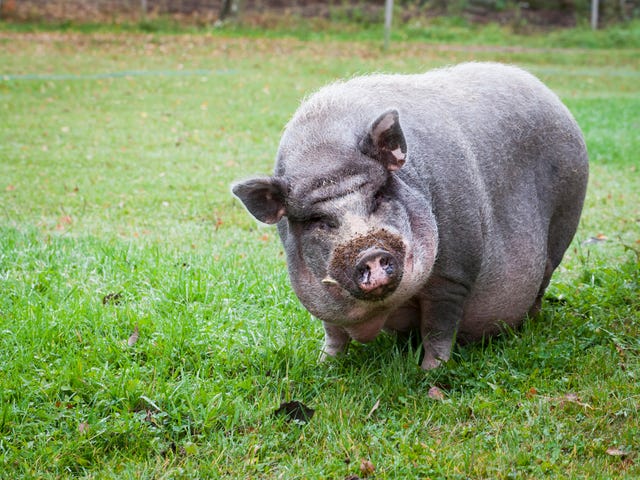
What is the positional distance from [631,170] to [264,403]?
8120 mm

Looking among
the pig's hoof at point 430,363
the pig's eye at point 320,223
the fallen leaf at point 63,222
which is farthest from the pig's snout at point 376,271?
the fallen leaf at point 63,222

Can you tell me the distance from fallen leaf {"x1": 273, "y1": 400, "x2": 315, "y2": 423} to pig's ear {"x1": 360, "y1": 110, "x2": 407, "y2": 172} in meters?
1.29

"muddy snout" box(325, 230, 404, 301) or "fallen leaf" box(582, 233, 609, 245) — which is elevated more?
"muddy snout" box(325, 230, 404, 301)

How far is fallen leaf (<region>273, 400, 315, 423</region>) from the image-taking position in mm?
4332

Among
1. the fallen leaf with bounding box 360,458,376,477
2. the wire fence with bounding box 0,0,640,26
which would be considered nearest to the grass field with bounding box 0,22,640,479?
the fallen leaf with bounding box 360,458,376,477

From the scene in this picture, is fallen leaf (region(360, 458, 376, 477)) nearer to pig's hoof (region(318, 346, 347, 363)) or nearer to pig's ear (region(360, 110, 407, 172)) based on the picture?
pig's hoof (region(318, 346, 347, 363))

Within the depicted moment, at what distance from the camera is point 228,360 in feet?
16.0

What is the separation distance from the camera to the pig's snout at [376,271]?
3814 mm

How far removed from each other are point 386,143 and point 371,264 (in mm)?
682

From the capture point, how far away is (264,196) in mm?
4258

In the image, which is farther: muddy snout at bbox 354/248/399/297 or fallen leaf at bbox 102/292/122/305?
fallen leaf at bbox 102/292/122/305

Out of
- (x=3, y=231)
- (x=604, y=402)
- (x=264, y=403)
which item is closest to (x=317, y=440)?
(x=264, y=403)

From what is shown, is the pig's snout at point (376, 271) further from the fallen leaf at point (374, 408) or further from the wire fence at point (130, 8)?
Result: the wire fence at point (130, 8)

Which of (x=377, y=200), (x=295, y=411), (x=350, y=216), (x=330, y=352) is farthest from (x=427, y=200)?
(x=295, y=411)
